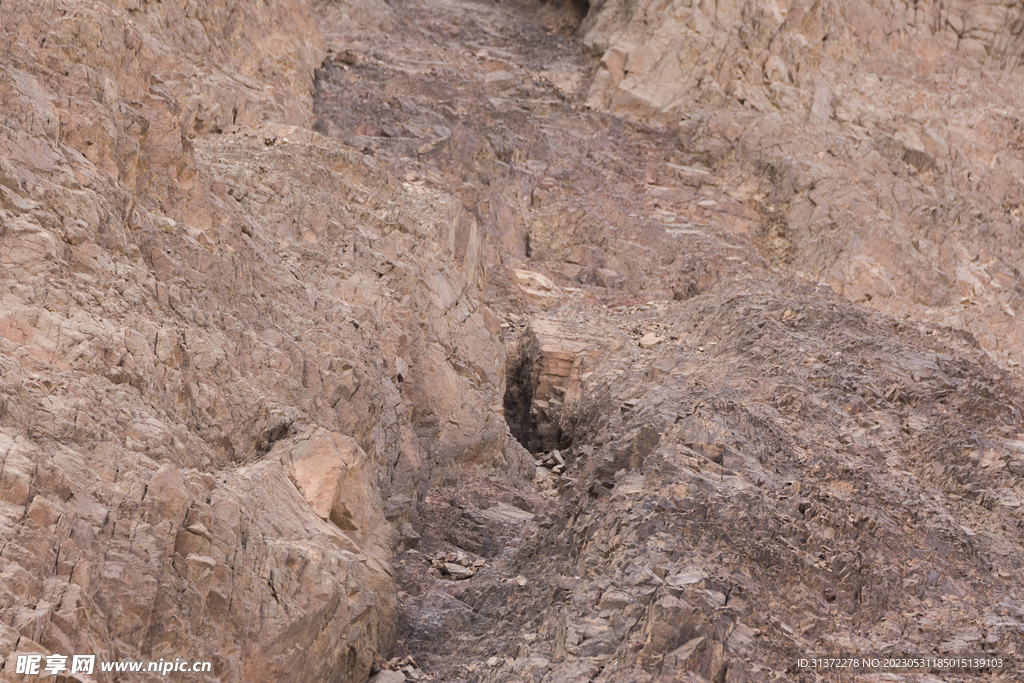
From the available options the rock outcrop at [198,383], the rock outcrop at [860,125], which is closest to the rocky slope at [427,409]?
the rock outcrop at [198,383]

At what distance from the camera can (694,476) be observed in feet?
26.7

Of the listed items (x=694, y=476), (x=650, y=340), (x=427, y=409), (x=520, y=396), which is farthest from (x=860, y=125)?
(x=694, y=476)

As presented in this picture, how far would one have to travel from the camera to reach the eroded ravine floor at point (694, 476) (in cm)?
707

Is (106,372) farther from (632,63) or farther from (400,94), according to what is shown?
(632,63)

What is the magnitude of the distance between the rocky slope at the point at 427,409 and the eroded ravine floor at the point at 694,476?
4cm

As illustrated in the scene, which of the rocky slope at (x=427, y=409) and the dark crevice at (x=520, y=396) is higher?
the rocky slope at (x=427, y=409)

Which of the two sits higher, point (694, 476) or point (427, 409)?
point (694, 476)

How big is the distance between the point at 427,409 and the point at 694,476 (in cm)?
436

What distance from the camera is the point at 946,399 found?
38.6 feet

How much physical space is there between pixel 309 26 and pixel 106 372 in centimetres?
1860

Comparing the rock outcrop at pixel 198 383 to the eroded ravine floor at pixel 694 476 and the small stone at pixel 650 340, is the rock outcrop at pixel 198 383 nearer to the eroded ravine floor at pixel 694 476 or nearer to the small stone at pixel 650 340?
the eroded ravine floor at pixel 694 476

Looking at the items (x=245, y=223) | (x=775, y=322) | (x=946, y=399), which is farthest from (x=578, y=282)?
(x=245, y=223)

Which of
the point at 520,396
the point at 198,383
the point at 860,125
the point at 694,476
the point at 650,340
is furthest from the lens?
the point at 860,125

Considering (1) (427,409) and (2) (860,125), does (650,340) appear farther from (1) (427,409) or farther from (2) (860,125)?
(2) (860,125)
